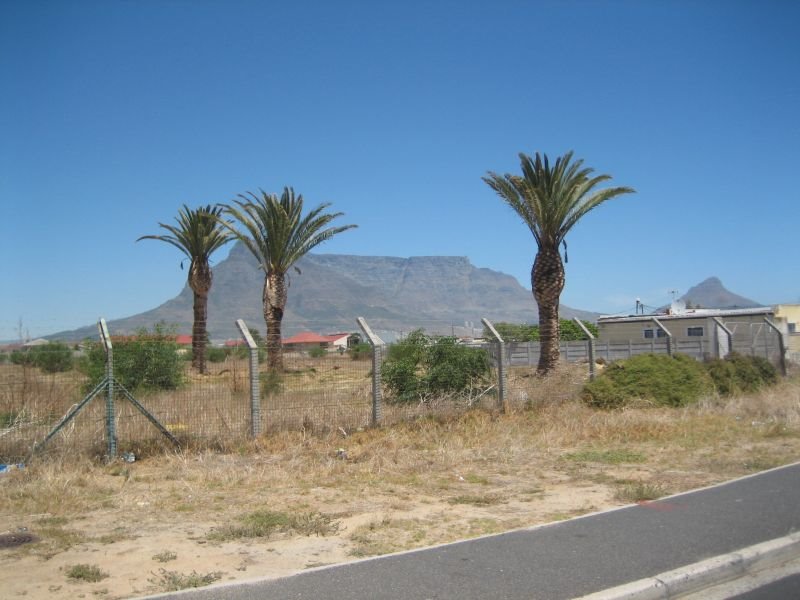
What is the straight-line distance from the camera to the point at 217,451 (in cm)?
1065

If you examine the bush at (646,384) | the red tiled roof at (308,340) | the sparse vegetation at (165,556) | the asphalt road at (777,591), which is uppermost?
the red tiled roof at (308,340)

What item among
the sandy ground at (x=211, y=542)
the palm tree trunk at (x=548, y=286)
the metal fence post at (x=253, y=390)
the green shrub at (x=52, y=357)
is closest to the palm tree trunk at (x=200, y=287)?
the palm tree trunk at (x=548, y=286)

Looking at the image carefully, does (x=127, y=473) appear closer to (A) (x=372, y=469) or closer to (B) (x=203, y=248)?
(A) (x=372, y=469)

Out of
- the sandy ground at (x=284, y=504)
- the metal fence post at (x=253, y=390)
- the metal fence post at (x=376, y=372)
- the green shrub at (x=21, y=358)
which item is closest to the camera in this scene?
the sandy ground at (x=284, y=504)

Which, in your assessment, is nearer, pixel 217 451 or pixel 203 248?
pixel 217 451

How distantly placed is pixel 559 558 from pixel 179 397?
6.90 meters

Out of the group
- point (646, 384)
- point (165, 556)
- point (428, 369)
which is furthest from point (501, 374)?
point (165, 556)

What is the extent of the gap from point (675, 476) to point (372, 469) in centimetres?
400

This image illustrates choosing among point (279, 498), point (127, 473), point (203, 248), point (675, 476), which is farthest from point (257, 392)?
point (203, 248)

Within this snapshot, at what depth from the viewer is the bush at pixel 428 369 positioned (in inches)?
553

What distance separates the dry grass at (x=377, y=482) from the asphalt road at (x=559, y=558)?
0.45 m

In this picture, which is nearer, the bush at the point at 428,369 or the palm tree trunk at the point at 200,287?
the bush at the point at 428,369

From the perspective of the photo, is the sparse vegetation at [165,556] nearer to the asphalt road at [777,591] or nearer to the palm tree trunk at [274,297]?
the asphalt road at [777,591]

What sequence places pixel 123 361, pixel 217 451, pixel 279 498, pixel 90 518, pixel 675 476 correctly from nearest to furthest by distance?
pixel 90 518 < pixel 279 498 < pixel 675 476 < pixel 217 451 < pixel 123 361
